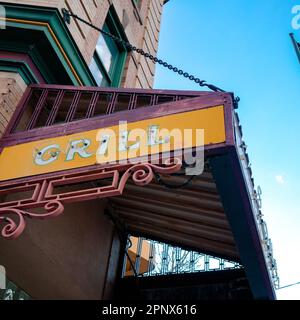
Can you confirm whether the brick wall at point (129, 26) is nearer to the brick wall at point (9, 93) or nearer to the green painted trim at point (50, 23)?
the green painted trim at point (50, 23)

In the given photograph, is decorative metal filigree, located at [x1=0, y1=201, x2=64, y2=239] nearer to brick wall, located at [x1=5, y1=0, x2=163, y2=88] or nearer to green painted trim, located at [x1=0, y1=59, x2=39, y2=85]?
green painted trim, located at [x1=0, y1=59, x2=39, y2=85]

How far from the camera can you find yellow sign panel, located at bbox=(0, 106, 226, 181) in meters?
3.64

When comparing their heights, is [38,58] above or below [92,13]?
below

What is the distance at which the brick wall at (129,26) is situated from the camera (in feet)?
21.6

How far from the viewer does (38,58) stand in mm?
5410

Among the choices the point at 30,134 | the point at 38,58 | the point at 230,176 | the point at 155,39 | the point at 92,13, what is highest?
the point at 155,39

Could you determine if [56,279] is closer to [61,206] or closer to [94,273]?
[94,273]

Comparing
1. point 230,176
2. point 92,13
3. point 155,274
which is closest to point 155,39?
point 92,13

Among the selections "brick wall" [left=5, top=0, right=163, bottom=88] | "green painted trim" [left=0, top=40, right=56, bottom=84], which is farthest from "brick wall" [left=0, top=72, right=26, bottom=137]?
"brick wall" [left=5, top=0, right=163, bottom=88]

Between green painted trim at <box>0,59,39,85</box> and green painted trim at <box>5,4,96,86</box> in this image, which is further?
green painted trim at <box>5,4,96,86</box>

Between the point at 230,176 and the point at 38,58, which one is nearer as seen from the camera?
the point at 230,176

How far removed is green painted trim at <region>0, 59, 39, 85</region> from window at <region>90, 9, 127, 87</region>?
2637 millimetres

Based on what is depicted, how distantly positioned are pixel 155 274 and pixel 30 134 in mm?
3520

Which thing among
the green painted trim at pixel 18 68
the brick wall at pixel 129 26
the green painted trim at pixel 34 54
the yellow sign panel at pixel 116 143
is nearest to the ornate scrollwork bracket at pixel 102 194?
the yellow sign panel at pixel 116 143
